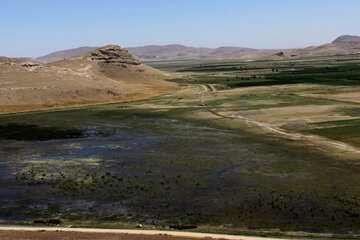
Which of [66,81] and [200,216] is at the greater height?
[66,81]

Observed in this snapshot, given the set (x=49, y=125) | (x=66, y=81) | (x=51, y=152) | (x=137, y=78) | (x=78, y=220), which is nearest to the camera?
(x=78, y=220)

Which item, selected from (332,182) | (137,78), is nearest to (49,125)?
(332,182)

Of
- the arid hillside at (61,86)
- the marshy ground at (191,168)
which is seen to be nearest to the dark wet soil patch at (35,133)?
the marshy ground at (191,168)

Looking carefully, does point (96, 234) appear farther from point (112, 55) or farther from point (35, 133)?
point (112, 55)

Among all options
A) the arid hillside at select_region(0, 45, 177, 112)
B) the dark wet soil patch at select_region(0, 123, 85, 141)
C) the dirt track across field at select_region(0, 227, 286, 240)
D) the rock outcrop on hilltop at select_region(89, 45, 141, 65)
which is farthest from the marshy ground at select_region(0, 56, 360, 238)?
the rock outcrop on hilltop at select_region(89, 45, 141, 65)

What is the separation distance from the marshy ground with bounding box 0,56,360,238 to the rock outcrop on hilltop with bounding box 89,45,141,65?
7093cm

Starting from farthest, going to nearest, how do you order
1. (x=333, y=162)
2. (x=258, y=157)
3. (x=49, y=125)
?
(x=49, y=125), (x=258, y=157), (x=333, y=162)

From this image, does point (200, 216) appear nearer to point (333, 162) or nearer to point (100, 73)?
point (333, 162)

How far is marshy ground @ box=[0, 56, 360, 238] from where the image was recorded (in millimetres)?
22969

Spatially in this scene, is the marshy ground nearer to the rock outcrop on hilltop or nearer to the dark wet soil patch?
the dark wet soil patch

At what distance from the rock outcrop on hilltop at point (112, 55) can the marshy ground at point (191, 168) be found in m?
70.9

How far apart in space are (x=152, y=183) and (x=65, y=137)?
22.2 metres

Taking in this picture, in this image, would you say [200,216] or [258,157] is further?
[258,157]

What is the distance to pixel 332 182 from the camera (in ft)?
90.0
